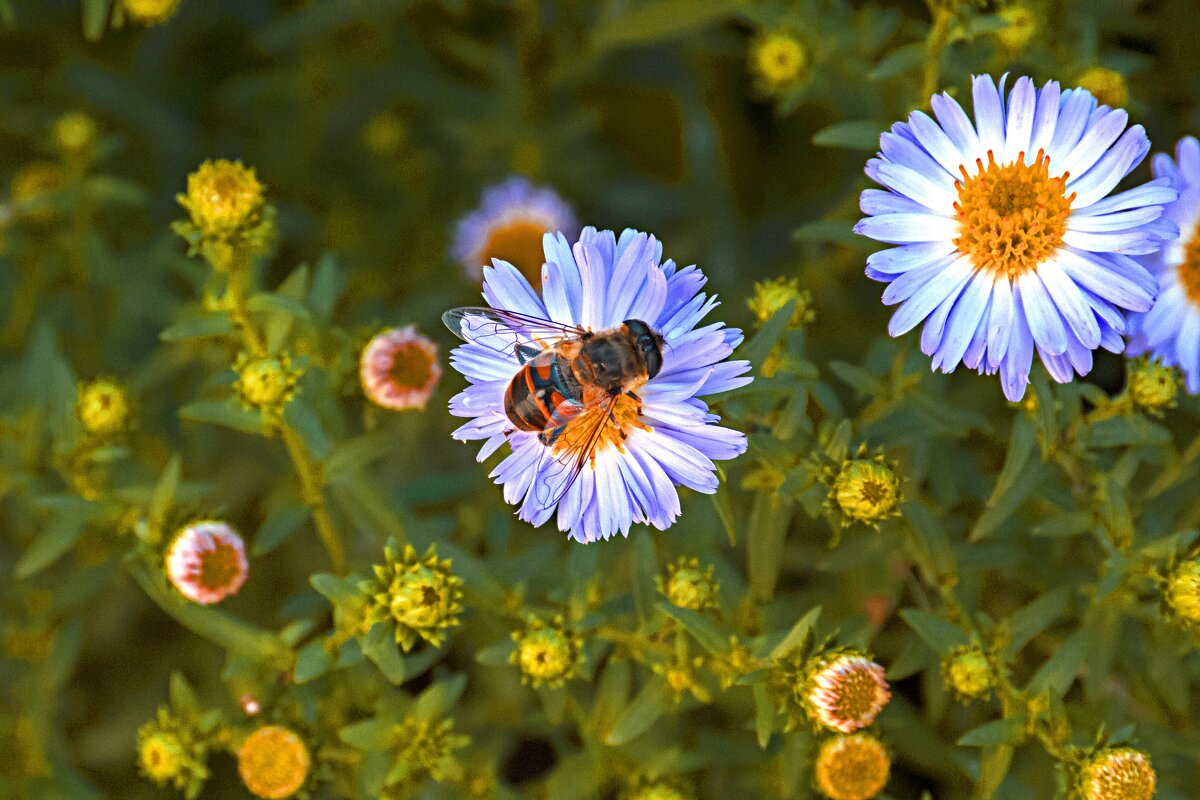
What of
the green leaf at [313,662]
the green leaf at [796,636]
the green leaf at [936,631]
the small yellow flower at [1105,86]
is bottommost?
the green leaf at [313,662]

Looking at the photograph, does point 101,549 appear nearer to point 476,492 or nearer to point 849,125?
point 476,492

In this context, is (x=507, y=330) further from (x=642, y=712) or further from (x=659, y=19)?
(x=659, y=19)

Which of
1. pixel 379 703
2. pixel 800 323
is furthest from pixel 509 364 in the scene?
pixel 379 703

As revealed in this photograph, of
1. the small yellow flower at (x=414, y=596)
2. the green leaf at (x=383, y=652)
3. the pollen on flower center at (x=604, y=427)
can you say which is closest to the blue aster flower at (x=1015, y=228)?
the pollen on flower center at (x=604, y=427)

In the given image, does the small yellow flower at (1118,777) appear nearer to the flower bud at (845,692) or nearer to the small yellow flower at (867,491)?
the flower bud at (845,692)

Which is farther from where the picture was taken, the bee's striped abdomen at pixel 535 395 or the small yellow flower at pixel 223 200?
the small yellow flower at pixel 223 200
